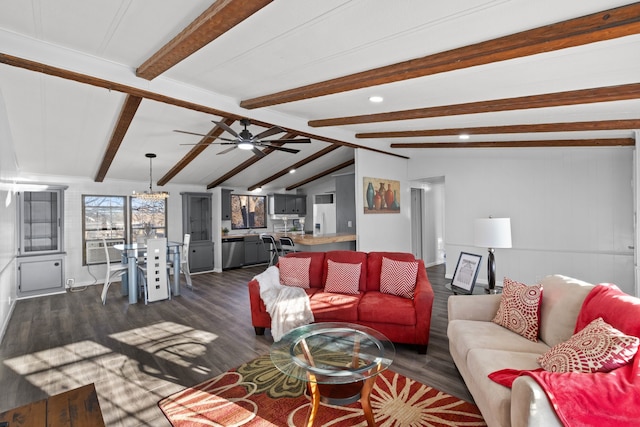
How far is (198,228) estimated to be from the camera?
7.82 meters

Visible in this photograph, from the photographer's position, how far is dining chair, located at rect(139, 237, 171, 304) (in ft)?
16.7

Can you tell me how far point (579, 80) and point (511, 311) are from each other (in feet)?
6.44

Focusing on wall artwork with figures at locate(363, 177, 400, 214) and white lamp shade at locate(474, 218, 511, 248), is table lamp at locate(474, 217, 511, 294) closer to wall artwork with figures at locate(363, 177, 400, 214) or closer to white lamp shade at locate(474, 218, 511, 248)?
white lamp shade at locate(474, 218, 511, 248)

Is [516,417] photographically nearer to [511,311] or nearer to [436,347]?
[511,311]

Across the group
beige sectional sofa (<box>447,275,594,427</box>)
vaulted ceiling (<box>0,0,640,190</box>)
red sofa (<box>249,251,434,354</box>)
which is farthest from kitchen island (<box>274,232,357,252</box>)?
beige sectional sofa (<box>447,275,594,427</box>)

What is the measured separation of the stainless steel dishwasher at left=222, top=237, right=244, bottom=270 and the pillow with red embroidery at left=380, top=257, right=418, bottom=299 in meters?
5.31

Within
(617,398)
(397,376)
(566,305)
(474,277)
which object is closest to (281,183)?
(474,277)

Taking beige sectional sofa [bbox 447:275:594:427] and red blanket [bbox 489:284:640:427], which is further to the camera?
beige sectional sofa [bbox 447:275:594:427]

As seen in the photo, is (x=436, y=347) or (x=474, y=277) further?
(x=474, y=277)

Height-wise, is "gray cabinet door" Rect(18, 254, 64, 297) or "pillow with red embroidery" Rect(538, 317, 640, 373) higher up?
"pillow with red embroidery" Rect(538, 317, 640, 373)

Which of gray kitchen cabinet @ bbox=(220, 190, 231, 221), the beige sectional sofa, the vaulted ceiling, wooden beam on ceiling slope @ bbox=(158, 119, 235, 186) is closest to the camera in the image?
the beige sectional sofa

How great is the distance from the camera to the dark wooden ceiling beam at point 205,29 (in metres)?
1.74

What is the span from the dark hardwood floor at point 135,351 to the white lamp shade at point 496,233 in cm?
121

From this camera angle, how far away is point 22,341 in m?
3.57
